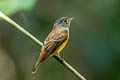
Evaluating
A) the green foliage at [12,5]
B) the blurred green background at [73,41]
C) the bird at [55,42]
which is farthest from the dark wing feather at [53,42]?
the blurred green background at [73,41]

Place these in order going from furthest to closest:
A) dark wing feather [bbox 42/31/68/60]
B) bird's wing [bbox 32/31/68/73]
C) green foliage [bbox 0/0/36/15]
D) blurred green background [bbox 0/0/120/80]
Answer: blurred green background [bbox 0/0/120/80] → dark wing feather [bbox 42/31/68/60] → bird's wing [bbox 32/31/68/73] → green foliage [bbox 0/0/36/15]

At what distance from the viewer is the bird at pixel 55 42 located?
3790mm

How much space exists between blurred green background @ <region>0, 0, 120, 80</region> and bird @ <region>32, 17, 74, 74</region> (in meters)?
0.80

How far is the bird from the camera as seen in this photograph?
12.4 ft

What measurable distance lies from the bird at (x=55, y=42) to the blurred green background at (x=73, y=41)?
80 centimetres

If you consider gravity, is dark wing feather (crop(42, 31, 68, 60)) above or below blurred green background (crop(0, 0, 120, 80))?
above

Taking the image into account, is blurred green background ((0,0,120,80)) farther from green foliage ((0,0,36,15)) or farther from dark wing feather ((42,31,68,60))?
green foliage ((0,0,36,15))

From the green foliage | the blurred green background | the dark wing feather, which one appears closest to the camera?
the green foliage

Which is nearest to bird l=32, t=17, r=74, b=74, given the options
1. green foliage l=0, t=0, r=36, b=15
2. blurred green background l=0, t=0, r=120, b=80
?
green foliage l=0, t=0, r=36, b=15

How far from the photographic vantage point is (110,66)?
526cm

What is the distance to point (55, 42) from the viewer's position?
424 centimetres

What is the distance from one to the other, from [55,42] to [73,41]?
7.34 ft

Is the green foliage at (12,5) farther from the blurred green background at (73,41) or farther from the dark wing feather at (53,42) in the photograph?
the blurred green background at (73,41)

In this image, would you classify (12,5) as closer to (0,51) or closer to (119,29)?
(119,29)
